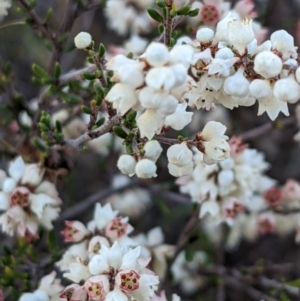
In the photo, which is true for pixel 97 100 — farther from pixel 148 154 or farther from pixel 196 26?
pixel 196 26

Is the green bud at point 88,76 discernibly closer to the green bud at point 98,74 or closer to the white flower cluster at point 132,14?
the green bud at point 98,74

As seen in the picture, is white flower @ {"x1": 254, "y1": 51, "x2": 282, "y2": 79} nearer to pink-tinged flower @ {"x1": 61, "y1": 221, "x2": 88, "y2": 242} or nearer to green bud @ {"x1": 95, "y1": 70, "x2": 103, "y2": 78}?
green bud @ {"x1": 95, "y1": 70, "x2": 103, "y2": 78}

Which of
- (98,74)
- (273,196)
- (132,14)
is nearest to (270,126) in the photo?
(273,196)

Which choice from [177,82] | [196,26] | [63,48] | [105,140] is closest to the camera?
[177,82]

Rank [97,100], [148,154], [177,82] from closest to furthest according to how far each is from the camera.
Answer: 1. [177,82]
2. [148,154]
3. [97,100]

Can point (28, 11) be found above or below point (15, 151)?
above

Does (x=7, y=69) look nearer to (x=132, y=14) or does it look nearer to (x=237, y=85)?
(x=132, y=14)

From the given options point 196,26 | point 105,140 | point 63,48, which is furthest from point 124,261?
point 105,140
